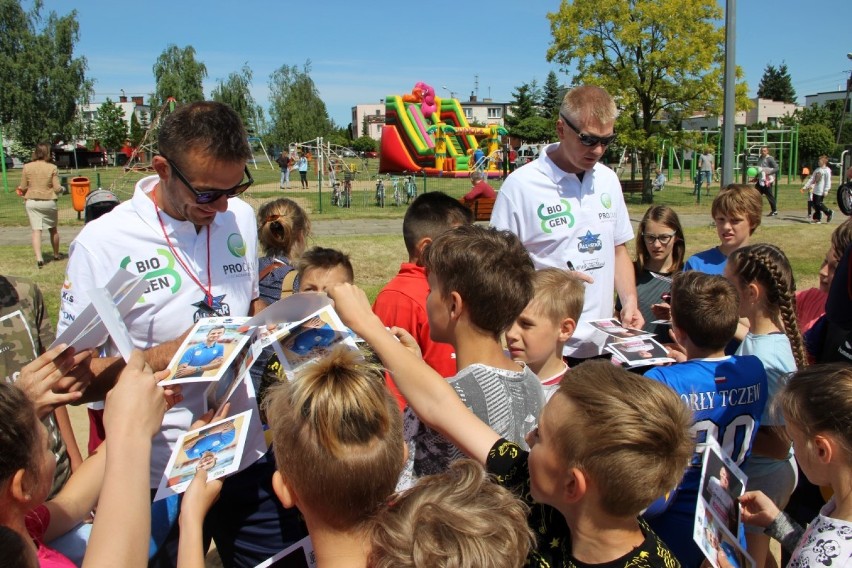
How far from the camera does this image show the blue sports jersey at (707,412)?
8.00 ft

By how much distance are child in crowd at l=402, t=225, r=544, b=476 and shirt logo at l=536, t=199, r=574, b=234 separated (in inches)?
61.4

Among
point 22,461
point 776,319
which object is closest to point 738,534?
point 776,319

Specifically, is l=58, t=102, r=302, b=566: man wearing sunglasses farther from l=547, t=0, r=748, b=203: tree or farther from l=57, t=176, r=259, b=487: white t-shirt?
l=547, t=0, r=748, b=203: tree

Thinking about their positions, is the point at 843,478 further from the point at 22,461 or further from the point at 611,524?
the point at 22,461

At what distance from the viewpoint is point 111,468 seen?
170 centimetres

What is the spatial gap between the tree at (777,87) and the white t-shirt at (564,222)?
102 meters

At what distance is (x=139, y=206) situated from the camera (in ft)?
8.68

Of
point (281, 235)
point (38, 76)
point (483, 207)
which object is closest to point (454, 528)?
point (281, 235)

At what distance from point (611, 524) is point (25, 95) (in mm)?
54255

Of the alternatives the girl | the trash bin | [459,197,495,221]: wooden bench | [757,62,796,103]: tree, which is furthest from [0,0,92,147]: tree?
[757,62,796,103]: tree

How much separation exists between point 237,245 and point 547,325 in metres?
1.49

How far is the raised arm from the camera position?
1.93 m

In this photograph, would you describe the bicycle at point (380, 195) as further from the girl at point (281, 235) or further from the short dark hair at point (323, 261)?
the short dark hair at point (323, 261)

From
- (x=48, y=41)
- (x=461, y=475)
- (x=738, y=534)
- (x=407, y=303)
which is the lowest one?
(x=738, y=534)
